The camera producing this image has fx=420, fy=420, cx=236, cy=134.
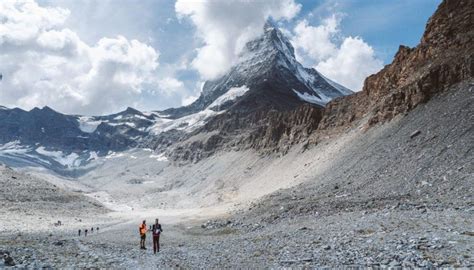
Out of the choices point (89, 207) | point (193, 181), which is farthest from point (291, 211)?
point (193, 181)

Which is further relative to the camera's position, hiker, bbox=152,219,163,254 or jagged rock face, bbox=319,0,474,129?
jagged rock face, bbox=319,0,474,129

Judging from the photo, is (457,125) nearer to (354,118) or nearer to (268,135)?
(354,118)

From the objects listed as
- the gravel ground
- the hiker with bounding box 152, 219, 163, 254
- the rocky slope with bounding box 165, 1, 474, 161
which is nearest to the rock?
the gravel ground

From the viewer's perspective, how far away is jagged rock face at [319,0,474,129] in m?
63.3

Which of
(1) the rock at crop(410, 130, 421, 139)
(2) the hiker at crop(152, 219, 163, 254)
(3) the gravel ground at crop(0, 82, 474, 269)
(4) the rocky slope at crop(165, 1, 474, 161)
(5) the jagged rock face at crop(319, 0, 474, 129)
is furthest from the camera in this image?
(4) the rocky slope at crop(165, 1, 474, 161)

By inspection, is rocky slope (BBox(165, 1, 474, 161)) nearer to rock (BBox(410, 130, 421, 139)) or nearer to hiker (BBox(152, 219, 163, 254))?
rock (BBox(410, 130, 421, 139))

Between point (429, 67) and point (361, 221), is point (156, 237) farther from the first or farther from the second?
point (429, 67)

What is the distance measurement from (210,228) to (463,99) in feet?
120

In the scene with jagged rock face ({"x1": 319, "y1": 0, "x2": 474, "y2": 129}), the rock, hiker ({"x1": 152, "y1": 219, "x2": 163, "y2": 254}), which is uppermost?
jagged rock face ({"x1": 319, "y1": 0, "x2": 474, "y2": 129})

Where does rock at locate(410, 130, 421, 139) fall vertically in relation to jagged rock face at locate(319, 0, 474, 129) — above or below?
below

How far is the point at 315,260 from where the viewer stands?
1848 cm

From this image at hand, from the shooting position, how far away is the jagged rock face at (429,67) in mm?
63281

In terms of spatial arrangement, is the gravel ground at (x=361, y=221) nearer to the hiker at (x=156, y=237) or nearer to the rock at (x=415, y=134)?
the rock at (x=415, y=134)

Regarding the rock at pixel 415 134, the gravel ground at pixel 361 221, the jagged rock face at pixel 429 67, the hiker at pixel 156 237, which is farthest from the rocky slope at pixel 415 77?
the hiker at pixel 156 237
